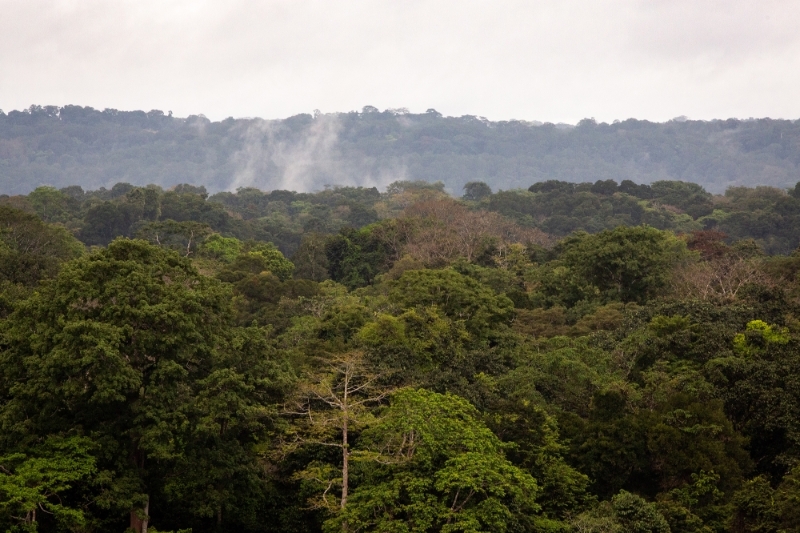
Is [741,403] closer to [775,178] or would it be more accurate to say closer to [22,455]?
[22,455]

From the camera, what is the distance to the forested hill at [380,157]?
179250 millimetres

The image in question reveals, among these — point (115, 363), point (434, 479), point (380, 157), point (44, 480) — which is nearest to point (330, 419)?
point (434, 479)

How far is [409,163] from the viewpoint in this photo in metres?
188

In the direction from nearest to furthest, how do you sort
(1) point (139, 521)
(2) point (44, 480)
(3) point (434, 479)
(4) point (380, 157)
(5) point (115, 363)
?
A: (2) point (44, 480) < (3) point (434, 479) < (5) point (115, 363) < (1) point (139, 521) < (4) point (380, 157)

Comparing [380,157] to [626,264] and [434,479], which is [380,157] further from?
[434,479]

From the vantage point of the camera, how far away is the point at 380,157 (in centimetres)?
19212

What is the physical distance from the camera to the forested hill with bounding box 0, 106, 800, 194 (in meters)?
179

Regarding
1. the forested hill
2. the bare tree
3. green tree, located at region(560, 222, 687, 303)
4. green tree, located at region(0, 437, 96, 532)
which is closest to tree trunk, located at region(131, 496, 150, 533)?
green tree, located at region(0, 437, 96, 532)

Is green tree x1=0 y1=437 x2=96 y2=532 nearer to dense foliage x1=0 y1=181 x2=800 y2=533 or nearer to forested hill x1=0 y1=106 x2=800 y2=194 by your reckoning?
dense foliage x1=0 y1=181 x2=800 y2=533

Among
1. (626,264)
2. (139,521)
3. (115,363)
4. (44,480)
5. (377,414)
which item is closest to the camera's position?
(44,480)

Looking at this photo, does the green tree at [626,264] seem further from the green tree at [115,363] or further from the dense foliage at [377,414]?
the green tree at [115,363]

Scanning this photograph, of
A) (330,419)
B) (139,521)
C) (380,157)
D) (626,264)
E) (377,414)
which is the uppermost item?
(380,157)

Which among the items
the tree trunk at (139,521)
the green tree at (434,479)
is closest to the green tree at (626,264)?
the green tree at (434,479)

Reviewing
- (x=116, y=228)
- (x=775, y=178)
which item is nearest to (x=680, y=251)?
(x=116, y=228)
